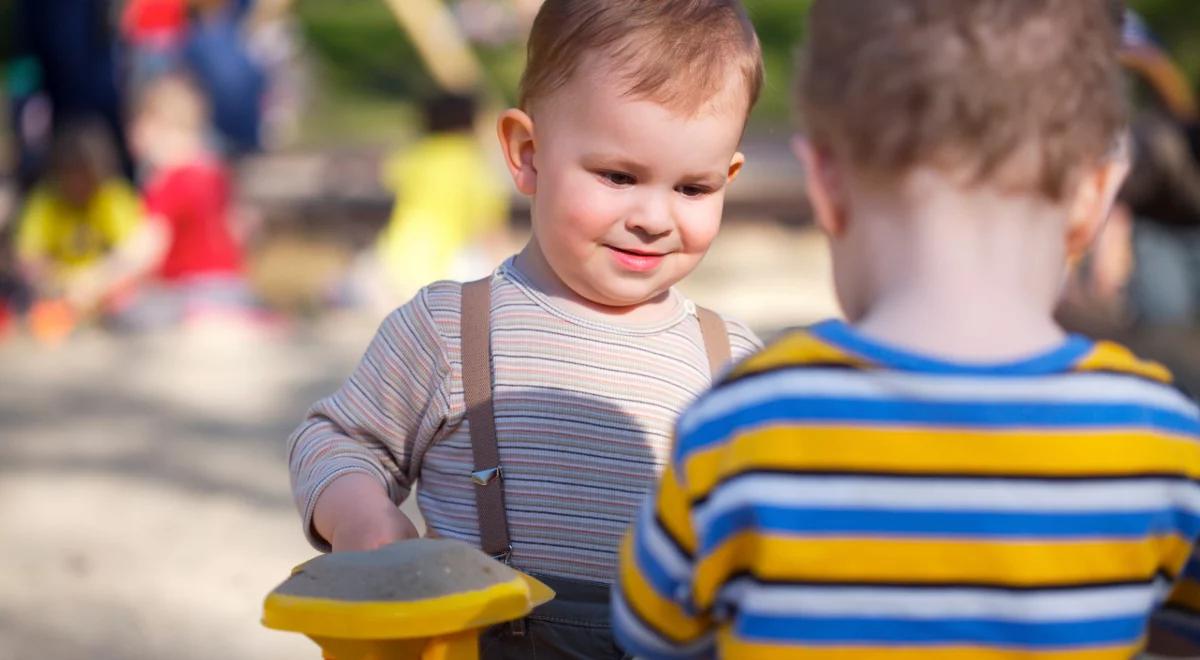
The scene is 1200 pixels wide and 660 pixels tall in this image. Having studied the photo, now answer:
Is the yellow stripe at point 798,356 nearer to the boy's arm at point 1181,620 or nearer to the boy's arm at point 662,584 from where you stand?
the boy's arm at point 662,584

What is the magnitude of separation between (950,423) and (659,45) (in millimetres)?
762

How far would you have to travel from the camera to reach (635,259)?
5.99ft

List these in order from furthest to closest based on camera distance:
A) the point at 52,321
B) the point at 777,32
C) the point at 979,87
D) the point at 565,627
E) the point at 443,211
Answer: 1. the point at 777,32
2. the point at 443,211
3. the point at 52,321
4. the point at 565,627
5. the point at 979,87

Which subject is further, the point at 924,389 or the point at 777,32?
the point at 777,32

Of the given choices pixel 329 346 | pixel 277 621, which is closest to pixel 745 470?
pixel 277 621

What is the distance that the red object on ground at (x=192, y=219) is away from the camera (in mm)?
6723

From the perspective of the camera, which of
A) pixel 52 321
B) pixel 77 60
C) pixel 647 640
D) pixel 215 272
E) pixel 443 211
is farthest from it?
pixel 77 60

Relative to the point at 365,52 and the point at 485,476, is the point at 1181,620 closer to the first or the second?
the point at 485,476

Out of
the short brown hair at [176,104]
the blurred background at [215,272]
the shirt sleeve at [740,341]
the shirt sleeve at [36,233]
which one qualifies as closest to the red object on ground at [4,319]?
the blurred background at [215,272]

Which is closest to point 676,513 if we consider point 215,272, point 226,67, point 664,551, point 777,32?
point 664,551

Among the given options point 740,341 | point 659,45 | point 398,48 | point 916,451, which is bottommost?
point 916,451

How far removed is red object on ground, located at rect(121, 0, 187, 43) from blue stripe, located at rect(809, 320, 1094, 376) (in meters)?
8.62

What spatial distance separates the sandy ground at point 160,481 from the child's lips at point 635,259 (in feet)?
5.20

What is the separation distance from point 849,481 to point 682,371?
2.46ft
